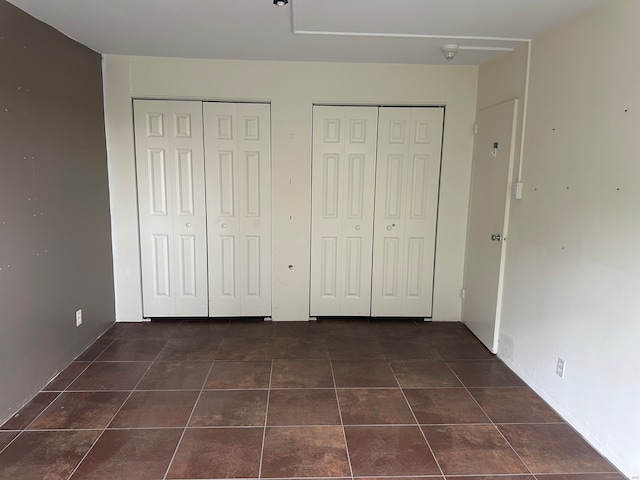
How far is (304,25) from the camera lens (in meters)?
2.71

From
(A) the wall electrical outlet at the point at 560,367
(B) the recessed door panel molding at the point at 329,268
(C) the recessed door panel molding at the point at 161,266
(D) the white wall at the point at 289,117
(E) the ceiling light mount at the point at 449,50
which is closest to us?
(A) the wall electrical outlet at the point at 560,367

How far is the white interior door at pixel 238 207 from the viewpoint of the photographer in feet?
12.2

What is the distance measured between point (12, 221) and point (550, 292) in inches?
130

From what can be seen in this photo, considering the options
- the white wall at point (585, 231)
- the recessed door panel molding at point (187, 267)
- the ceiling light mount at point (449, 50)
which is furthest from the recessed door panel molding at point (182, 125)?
the white wall at point (585, 231)

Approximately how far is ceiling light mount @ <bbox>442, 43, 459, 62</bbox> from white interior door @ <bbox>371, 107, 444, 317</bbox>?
64 cm

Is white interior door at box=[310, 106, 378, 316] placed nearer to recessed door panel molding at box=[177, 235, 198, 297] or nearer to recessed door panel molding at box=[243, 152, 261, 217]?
recessed door panel molding at box=[243, 152, 261, 217]

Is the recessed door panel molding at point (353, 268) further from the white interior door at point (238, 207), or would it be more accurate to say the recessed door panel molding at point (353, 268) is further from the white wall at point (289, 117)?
the white interior door at point (238, 207)

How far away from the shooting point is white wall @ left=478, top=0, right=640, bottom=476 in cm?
201

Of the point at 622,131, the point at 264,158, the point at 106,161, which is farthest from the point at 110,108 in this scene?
the point at 622,131

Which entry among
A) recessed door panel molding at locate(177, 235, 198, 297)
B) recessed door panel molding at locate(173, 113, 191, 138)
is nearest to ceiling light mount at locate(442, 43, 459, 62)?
recessed door panel molding at locate(173, 113, 191, 138)

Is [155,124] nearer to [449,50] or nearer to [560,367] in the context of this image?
[449,50]

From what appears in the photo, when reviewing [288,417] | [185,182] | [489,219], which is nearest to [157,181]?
[185,182]

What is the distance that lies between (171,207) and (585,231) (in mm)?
3262

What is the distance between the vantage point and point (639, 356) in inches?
76.2
